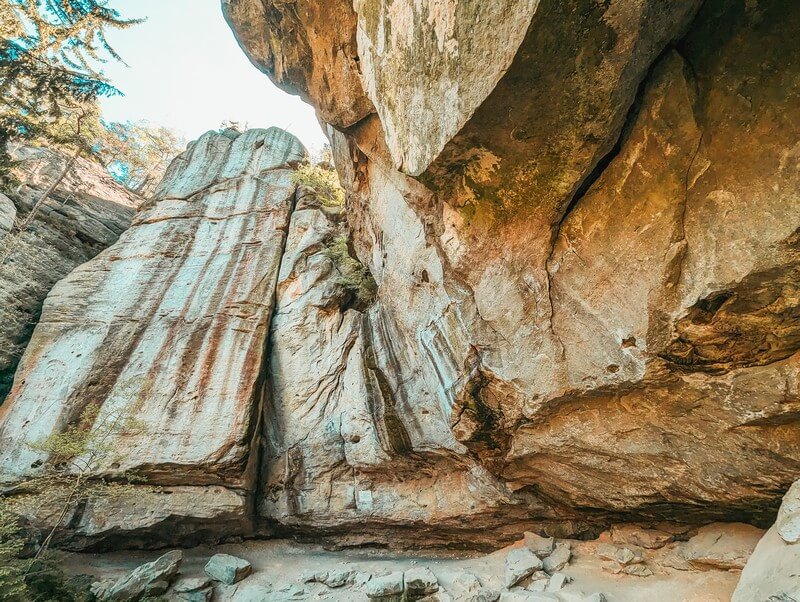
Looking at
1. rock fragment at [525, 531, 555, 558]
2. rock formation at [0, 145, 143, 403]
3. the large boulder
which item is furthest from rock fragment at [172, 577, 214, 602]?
rock formation at [0, 145, 143, 403]

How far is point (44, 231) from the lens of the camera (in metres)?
12.2

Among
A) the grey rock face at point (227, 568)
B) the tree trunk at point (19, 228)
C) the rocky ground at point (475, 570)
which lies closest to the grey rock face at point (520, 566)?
the rocky ground at point (475, 570)

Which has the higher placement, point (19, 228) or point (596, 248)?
point (19, 228)

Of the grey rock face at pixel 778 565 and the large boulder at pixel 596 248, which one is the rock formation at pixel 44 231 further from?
the grey rock face at pixel 778 565

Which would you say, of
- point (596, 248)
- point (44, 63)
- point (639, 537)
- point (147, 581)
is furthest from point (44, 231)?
point (639, 537)

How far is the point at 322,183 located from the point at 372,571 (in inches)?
450

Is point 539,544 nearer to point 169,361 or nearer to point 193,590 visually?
point 193,590

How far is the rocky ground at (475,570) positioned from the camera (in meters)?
5.41

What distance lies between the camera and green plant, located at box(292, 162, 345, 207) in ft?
44.1

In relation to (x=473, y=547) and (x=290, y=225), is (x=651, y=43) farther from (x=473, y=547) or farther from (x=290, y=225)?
(x=290, y=225)

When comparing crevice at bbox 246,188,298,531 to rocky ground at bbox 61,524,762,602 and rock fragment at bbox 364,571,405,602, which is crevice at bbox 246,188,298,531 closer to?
rocky ground at bbox 61,524,762,602

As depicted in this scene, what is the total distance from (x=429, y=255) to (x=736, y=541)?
5.83m

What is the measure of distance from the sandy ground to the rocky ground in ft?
0.05

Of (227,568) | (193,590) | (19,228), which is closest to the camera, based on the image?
(193,590)
